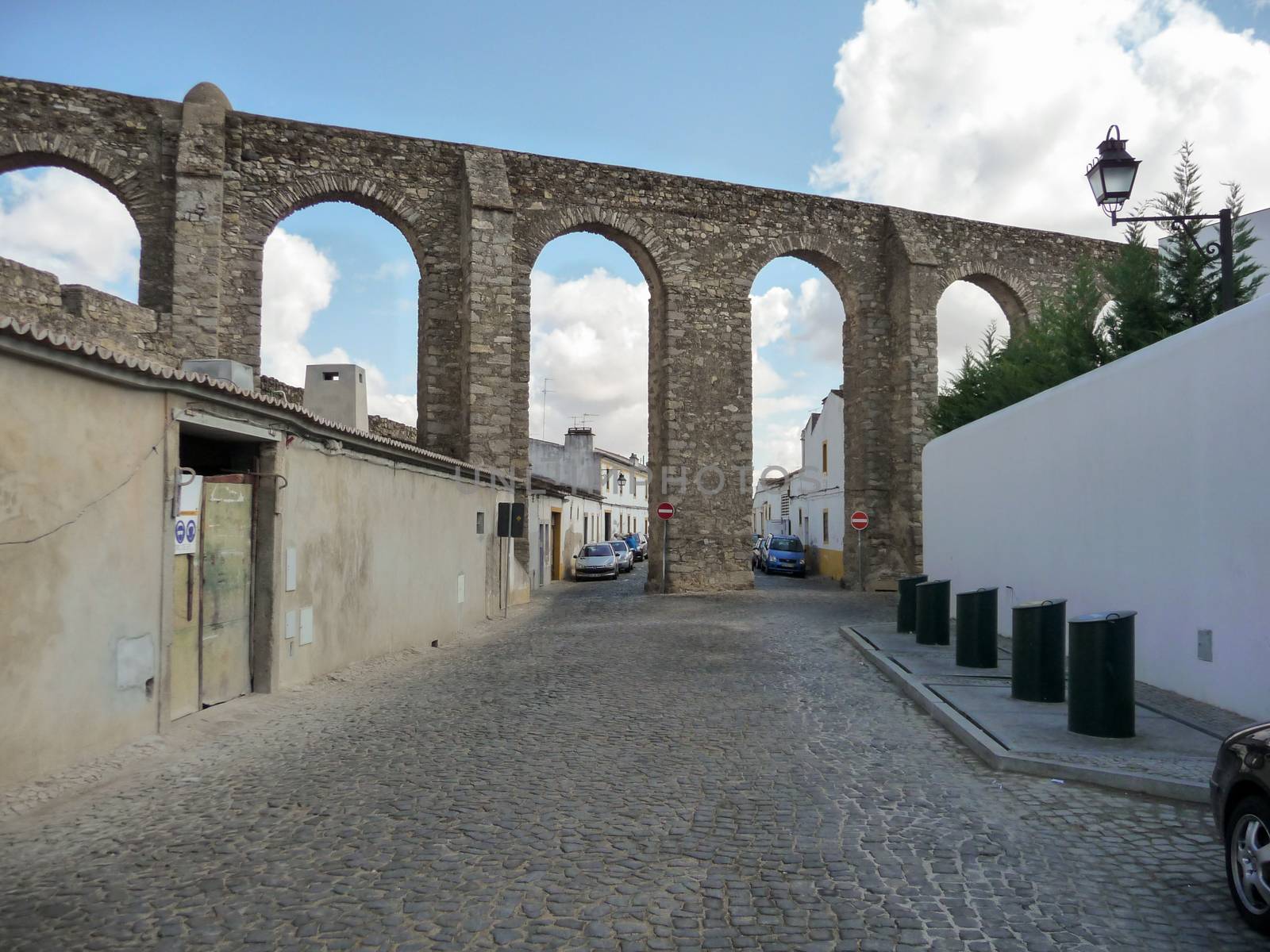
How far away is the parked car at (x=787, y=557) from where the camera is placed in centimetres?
3353

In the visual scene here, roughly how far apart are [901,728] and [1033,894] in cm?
324

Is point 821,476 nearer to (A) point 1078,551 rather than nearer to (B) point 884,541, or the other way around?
(B) point 884,541

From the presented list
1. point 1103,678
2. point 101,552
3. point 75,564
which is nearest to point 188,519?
point 101,552

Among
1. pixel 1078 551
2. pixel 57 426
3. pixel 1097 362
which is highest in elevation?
pixel 1097 362

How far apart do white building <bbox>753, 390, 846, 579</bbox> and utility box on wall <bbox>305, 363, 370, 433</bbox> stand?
50.9ft

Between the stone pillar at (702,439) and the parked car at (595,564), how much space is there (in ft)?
23.3

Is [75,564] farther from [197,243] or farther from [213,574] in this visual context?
[197,243]

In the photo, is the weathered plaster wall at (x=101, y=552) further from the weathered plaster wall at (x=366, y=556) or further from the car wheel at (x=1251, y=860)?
the car wheel at (x=1251, y=860)

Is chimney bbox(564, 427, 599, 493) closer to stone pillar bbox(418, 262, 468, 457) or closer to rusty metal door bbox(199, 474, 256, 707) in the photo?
stone pillar bbox(418, 262, 468, 457)

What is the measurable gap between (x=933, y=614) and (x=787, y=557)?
2217cm

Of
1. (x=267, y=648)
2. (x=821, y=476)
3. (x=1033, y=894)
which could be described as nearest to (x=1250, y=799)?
(x=1033, y=894)

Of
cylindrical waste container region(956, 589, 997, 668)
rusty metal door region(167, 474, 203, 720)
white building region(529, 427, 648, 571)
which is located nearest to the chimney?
white building region(529, 427, 648, 571)

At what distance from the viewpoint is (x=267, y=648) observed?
26.1ft

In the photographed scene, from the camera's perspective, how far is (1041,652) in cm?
749
